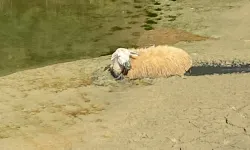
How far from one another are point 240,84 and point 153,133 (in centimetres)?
171

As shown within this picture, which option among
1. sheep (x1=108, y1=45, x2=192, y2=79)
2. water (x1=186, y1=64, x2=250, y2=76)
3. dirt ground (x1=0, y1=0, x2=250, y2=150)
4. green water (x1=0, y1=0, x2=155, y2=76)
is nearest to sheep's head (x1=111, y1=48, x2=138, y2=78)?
sheep (x1=108, y1=45, x2=192, y2=79)

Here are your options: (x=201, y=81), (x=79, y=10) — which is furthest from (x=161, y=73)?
(x=79, y=10)

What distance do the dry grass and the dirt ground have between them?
175 millimetres

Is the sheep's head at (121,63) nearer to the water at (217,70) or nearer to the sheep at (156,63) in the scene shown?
the sheep at (156,63)

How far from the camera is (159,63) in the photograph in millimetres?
7152

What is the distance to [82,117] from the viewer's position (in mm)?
5863

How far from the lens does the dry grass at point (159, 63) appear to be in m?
7.09

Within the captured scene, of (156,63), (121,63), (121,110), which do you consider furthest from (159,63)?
(121,110)

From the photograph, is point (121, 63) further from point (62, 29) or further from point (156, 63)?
point (62, 29)

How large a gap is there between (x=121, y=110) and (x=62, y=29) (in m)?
5.12

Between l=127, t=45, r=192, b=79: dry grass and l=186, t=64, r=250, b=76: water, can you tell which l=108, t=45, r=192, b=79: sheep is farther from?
l=186, t=64, r=250, b=76: water

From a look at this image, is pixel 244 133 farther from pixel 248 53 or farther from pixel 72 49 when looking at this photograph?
pixel 72 49

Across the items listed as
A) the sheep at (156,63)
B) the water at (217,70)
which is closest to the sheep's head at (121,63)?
the sheep at (156,63)

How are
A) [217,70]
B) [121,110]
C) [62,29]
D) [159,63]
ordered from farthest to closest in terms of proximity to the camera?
[62,29]
[217,70]
[159,63]
[121,110]
